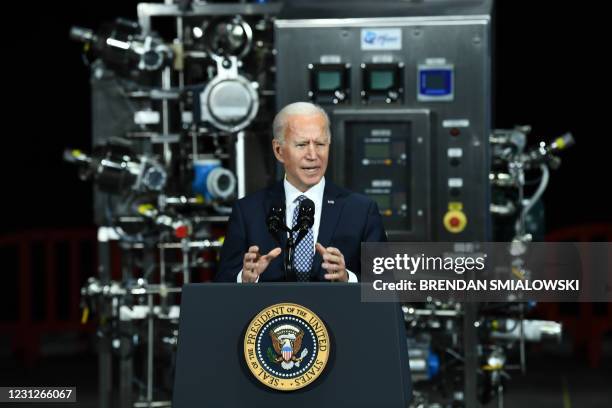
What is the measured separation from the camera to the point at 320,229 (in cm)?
477

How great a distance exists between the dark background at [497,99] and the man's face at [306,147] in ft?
20.4

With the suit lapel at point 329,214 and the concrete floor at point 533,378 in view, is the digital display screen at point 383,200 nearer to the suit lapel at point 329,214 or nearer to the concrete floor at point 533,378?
the concrete floor at point 533,378

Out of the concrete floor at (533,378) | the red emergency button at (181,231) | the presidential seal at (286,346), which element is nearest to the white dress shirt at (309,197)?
the presidential seal at (286,346)

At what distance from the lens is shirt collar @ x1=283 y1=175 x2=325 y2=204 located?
482cm

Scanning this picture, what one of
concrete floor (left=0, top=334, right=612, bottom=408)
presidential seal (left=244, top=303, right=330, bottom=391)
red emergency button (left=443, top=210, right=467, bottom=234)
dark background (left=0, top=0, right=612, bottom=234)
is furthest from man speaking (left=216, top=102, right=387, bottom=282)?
dark background (left=0, top=0, right=612, bottom=234)

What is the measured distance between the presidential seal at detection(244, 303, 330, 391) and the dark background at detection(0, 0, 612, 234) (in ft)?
23.0

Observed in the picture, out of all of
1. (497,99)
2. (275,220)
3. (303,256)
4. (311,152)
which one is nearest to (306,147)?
(311,152)

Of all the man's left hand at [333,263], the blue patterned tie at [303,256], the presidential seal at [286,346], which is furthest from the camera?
the blue patterned tie at [303,256]

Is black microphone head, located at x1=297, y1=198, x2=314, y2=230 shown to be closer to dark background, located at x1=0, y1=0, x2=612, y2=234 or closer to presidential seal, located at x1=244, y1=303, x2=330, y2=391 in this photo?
presidential seal, located at x1=244, y1=303, x2=330, y2=391

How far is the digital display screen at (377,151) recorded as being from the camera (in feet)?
23.1

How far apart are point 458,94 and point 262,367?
10.6 feet

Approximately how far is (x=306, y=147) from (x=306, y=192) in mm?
183

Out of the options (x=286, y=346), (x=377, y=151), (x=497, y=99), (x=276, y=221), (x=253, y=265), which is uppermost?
(x=497, y=99)

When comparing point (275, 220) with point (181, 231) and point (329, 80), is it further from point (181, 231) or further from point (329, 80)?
point (181, 231)
